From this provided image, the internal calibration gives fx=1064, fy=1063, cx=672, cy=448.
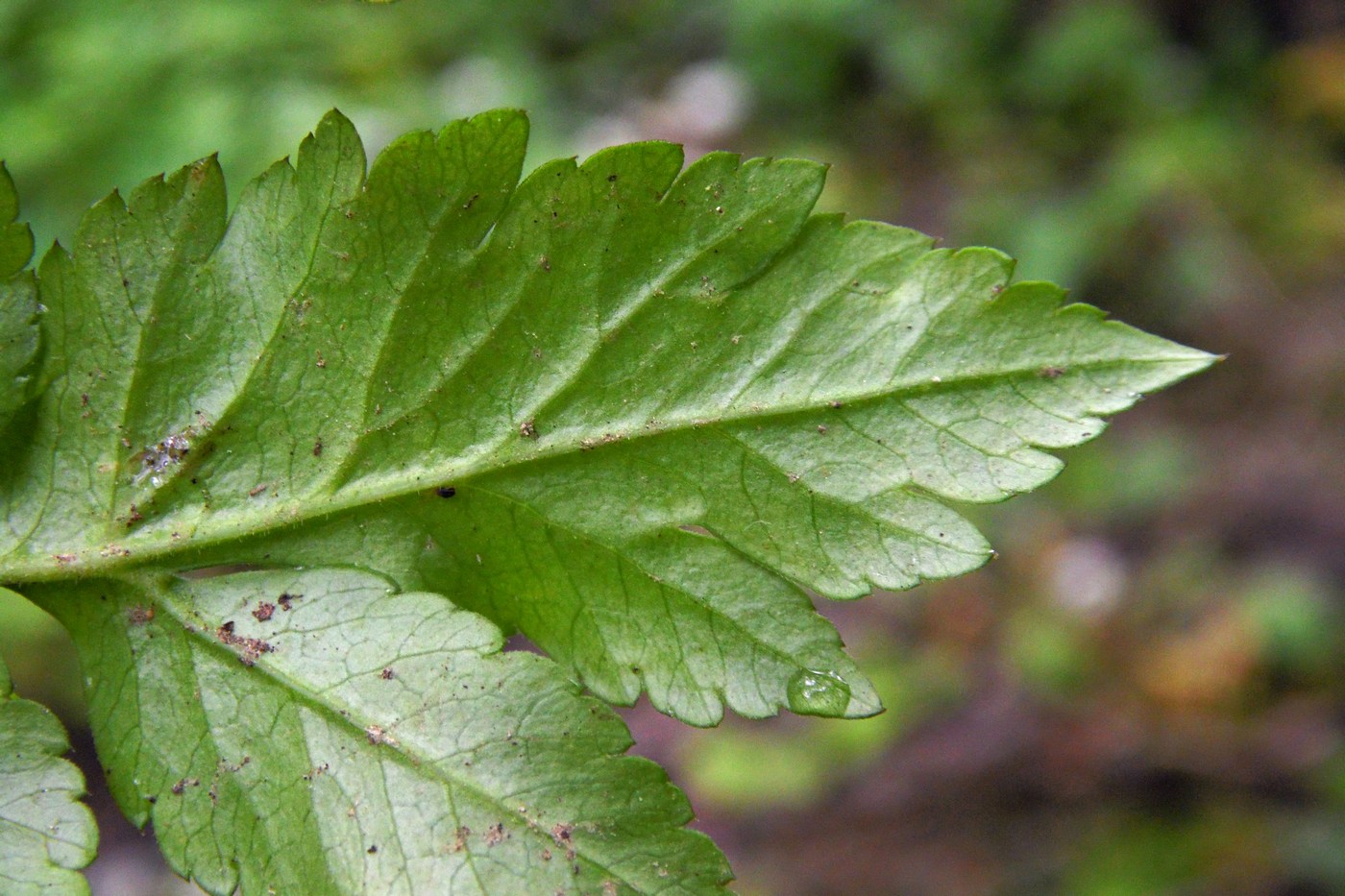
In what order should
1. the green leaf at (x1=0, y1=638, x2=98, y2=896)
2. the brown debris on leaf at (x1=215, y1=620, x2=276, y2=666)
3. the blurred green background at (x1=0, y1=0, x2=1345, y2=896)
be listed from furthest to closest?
the blurred green background at (x1=0, y1=0, x2=1345, y2=896), the brown debris on leaf at (x1=215, y1=620, x2=276, y2=666), the green leaf at (x1=0, y1=638, x2=98, y2=896)

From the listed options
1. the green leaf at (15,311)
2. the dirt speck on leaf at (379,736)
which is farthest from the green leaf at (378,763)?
the green leaf at (15,311)

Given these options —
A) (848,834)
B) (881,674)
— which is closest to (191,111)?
(881,674)

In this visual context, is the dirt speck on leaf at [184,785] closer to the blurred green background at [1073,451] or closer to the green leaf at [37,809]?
the green leaf at [37,809]

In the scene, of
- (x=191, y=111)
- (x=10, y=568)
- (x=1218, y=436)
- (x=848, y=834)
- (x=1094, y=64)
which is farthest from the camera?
(x=1094, y=64)

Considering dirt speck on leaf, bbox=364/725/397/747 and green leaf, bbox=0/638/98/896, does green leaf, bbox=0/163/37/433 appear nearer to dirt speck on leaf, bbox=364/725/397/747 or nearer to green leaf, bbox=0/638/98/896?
green leaf, bbox=0/638/98/896

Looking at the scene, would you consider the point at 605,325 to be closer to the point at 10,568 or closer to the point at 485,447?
the point at 485,447

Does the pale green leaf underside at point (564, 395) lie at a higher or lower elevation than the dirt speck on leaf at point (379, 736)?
higher

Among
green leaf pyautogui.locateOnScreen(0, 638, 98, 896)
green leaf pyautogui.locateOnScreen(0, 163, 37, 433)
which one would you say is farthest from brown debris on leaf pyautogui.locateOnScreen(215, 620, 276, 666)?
green leaf pyautogui.locateOnScreen(0, 163, 37, 433)
